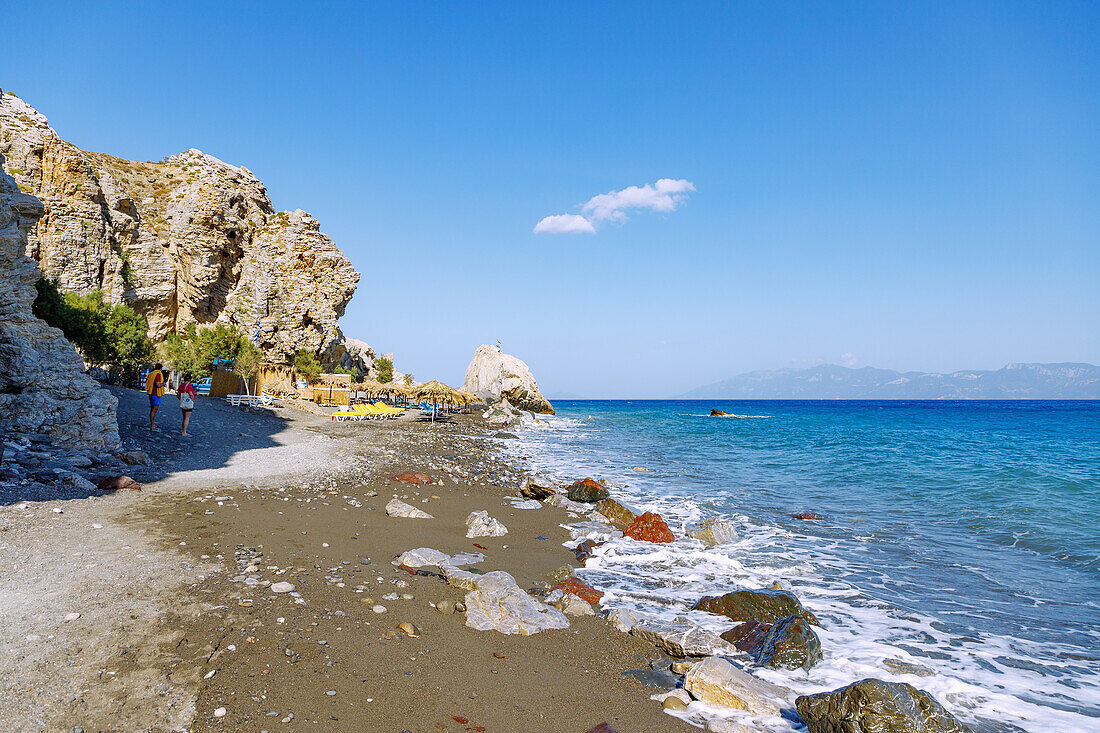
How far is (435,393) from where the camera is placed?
41219 mm

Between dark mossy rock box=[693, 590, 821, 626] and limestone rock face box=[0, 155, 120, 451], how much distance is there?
1286 centimetres

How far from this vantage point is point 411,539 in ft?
28.4

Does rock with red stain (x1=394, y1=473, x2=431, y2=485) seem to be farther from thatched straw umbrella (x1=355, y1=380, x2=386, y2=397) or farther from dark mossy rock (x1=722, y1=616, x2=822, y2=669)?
thatched straw umbrella (x1=355, y1=380, x2=386, y2=397)

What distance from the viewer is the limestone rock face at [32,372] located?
1073cm

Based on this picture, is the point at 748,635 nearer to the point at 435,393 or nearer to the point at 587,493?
the point at 587,493

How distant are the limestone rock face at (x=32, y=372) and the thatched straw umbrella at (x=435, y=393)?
28886 millimetres

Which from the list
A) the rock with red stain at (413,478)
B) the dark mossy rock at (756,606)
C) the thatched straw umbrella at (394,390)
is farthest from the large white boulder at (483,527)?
the thatched straw umbrella at (394,390)

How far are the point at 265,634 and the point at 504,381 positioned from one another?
64680 millimetres

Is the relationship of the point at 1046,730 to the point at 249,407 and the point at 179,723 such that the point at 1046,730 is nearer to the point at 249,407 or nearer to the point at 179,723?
the point at 179,723

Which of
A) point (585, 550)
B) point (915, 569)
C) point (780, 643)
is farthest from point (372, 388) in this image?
point (780, 643)

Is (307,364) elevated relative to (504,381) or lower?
elevated

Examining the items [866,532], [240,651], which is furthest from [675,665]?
[866,532]

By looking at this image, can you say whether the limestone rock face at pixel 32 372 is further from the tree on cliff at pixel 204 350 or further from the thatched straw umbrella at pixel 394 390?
the thatched straw umbrella at pixel 394 390

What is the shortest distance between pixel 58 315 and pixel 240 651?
91.1ft
